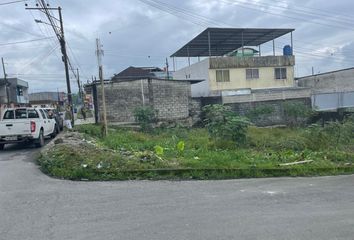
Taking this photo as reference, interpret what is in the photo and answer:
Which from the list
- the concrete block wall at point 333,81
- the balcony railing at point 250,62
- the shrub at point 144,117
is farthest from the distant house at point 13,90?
the concrete block wall at point 333,81

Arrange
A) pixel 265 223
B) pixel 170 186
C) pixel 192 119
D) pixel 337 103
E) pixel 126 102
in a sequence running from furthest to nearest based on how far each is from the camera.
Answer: pixel 337 103
pixel 192 119
pixel 126 102
pixel 170 186
pixel 265 223

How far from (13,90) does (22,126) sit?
36579 mm

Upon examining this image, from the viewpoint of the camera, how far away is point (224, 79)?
37.0 m

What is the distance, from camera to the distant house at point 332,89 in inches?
1258

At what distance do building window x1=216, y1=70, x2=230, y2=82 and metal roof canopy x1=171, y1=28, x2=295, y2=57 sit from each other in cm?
243

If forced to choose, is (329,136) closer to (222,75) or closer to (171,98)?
(171,98)

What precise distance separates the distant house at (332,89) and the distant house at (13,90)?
32203 mm

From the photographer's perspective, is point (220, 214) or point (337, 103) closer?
point (220, 214)

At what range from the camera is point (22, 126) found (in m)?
15.4

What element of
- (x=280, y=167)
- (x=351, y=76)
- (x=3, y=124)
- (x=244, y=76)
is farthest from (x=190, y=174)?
(x=351, y=76)

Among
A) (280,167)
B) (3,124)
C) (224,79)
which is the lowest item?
(280,167)

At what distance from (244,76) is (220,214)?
33.4 m

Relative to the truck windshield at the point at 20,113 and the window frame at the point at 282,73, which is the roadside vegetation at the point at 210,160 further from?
the window frame at the point at 282,73

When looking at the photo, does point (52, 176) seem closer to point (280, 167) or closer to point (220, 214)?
point (220, 214)
